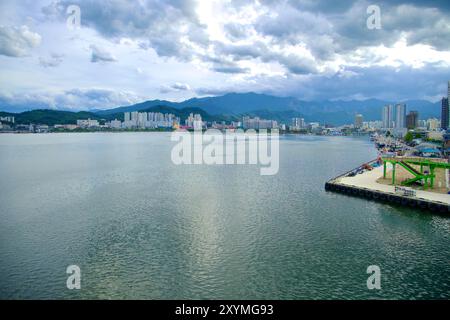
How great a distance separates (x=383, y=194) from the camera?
65.9ft

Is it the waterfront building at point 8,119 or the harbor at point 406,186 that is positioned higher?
the waterfront building at point 8,119

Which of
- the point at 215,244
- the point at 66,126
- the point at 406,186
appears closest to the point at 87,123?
the point at 66,126

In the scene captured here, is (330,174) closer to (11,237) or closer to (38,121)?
(11,237)

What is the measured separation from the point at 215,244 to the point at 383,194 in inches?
491

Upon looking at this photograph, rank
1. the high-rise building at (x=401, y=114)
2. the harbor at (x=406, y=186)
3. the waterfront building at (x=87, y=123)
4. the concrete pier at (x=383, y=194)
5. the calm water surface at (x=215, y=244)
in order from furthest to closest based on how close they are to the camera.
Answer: the high-rise building at (x=401, y=114) → the waterfront building at (x=87, y=123) → the harbor at (x=406, y=186) → the concrete pier at (x=383, y=194) → the calm water surface at (x=215, y=244)

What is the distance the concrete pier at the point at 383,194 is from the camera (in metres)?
17.7

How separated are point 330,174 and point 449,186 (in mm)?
10716

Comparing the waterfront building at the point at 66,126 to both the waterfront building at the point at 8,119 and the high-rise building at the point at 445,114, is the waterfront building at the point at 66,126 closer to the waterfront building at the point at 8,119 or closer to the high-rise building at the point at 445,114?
the waterfront building at the point at 8,119

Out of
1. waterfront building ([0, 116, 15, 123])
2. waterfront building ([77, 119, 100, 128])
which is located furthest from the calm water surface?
waterfront building ([0, 116, 15, 123])

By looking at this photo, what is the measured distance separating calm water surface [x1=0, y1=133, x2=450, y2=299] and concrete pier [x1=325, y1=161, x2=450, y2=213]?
998 mm

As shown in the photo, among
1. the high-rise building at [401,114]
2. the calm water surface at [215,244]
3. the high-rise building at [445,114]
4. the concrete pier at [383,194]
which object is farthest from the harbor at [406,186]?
the high-rise building at [401,114]

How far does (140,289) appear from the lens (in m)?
9.66

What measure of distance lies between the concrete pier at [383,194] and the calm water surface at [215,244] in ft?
3.27
